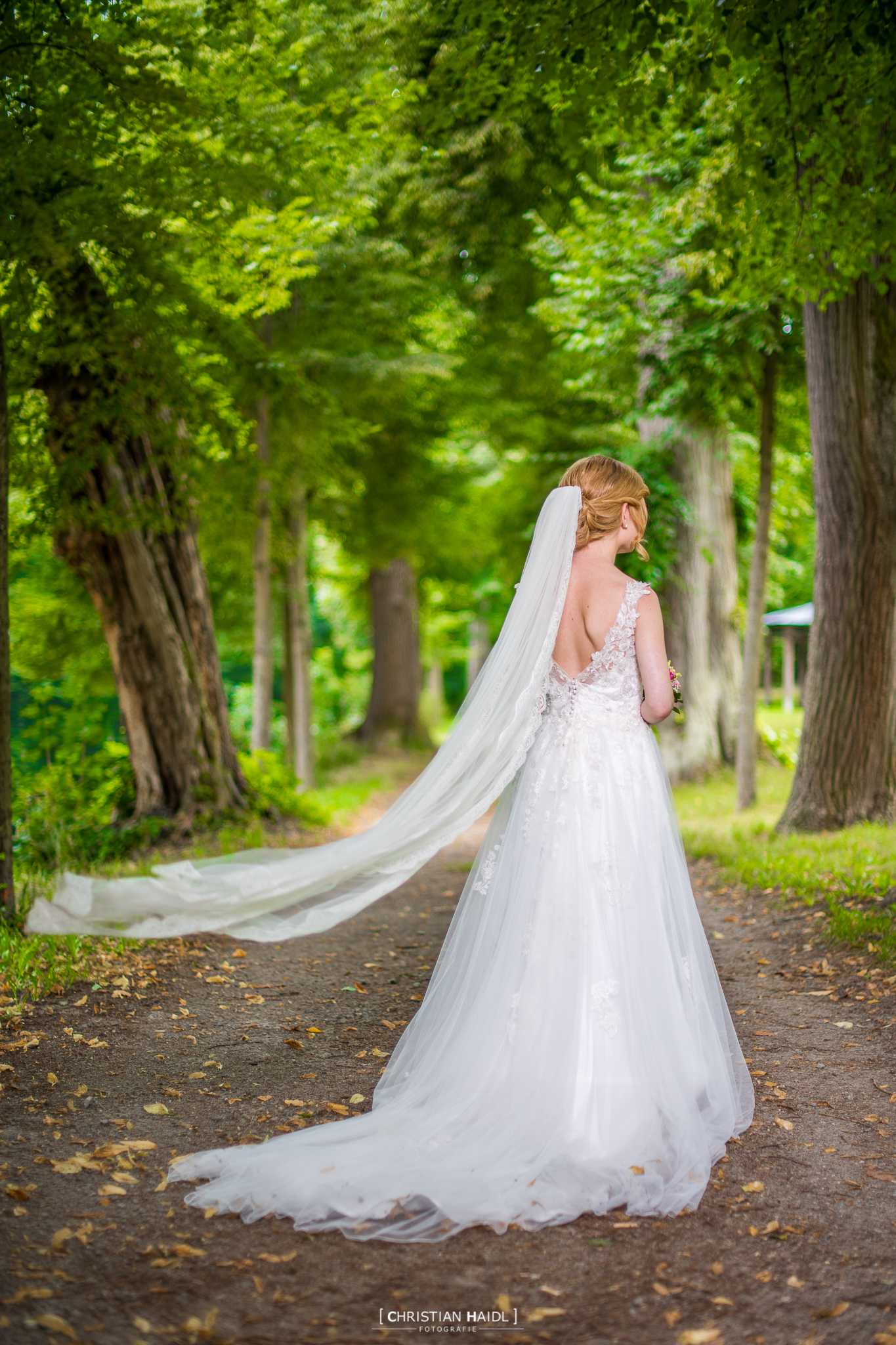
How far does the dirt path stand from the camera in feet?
8.40

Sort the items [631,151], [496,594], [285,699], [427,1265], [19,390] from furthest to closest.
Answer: [496,594], [285,699], [631,151], [19,390], [427,1265]

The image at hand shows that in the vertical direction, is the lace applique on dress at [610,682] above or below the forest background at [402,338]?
below

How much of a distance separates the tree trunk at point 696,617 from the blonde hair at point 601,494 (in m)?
8.85

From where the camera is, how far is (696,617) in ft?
43.0

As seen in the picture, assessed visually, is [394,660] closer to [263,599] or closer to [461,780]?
[263,599]

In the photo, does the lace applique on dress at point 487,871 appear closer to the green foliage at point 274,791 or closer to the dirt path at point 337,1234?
the dirt path at point 337,1234

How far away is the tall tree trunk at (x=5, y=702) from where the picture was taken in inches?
230

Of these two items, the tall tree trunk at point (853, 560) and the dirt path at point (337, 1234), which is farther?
the tall tree trunk at point (853, 560)

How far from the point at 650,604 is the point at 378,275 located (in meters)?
7.94

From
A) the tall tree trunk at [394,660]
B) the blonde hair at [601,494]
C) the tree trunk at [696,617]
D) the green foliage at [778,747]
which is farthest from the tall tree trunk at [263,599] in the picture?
the tall tree trunk at [394,660]

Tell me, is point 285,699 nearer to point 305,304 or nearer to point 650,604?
point 305,304

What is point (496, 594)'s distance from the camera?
20.9m

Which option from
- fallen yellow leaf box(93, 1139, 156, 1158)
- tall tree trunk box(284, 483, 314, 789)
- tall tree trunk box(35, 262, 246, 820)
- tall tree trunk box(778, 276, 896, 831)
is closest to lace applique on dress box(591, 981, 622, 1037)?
fallen yellow leaf box(93, 1139, 156, 1158)

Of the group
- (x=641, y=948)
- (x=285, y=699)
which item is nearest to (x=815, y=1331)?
(x=641, y=948)
